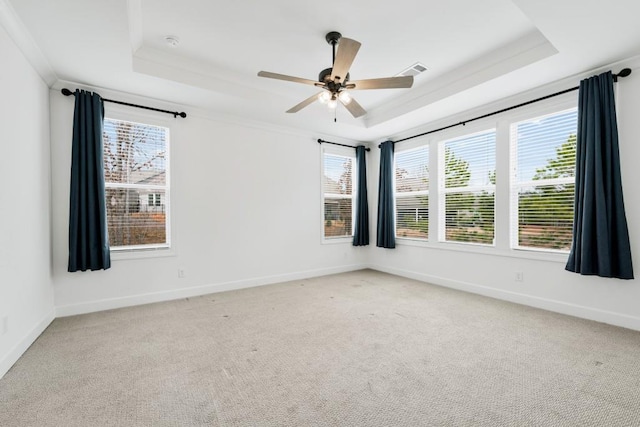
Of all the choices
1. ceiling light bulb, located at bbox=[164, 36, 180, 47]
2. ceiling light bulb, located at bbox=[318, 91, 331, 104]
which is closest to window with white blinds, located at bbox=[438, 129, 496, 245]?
ceiling light bulb, located at bbox=[318, 91, 331, 104]

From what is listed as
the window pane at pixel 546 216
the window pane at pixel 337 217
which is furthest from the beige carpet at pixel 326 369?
the window pane at pixel 337 217

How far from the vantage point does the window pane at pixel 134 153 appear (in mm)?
3592

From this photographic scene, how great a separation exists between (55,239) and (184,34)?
8.57ft

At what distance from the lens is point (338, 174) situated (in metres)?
5.67

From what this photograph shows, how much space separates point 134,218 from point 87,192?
601 mm

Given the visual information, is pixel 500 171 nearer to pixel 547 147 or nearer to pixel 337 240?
pixel 547 147

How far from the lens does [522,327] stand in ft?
9.66

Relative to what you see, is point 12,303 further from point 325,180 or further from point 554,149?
point 554,149

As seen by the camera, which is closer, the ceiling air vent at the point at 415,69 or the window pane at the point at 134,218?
the ceiling air vent at the point at 415,69

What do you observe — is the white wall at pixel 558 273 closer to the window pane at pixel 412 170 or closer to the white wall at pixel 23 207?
the window pane at pixel 412 170

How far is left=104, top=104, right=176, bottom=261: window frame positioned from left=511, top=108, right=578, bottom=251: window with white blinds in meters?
4.47

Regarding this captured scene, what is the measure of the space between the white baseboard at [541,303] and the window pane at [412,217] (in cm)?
70

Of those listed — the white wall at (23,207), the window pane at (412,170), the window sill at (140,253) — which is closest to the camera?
the white wall at (23,207)

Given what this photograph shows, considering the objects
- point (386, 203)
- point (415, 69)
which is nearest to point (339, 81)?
point (415, 69)
